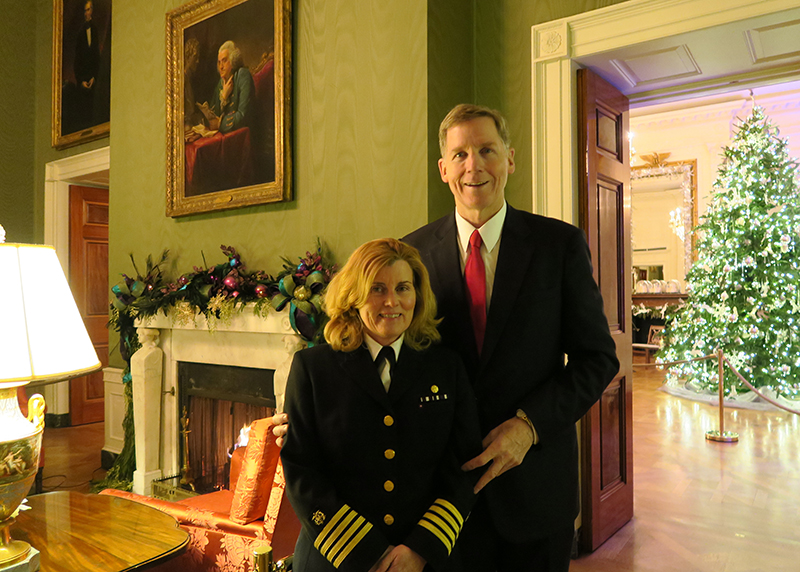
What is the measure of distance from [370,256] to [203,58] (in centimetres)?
386

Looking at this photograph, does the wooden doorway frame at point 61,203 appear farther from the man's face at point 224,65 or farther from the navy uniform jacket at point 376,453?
the navy uniform jacket at point 376,453

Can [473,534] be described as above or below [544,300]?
below

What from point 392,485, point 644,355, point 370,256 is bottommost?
point 644,355

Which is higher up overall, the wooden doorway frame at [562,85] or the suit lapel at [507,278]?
the wooden doorway frame at [562,85]

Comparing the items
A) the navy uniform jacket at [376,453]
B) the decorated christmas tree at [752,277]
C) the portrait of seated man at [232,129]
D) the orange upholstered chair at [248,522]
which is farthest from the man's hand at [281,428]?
the decorated christmas tree at [752,277]

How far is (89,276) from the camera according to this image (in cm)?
697

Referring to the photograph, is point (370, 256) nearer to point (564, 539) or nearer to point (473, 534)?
point (473, 534)

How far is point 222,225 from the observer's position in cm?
449

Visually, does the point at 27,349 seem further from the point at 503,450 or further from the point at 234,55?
the point at 234,55

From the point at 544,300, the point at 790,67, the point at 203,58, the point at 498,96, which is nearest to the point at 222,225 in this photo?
the point at 203,58

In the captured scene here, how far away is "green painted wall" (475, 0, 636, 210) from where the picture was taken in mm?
3387

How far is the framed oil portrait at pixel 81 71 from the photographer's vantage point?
235 inches

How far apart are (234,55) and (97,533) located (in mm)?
3466

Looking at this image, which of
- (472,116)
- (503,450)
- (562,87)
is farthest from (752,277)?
(503,450)
